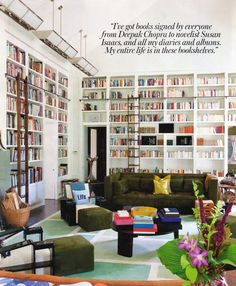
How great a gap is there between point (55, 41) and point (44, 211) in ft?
11.5

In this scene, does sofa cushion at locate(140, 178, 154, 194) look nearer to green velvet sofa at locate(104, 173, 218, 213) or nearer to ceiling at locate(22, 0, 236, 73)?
green velvet sofa at locate(104, 173, 218, 213)

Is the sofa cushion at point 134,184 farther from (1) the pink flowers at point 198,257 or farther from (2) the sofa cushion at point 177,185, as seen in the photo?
(1) the pink flowers at point 198,257

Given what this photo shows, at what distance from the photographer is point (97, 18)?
7.91 metres

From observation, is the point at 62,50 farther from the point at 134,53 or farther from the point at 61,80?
the point at 134,53

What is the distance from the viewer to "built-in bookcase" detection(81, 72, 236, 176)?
8.66m

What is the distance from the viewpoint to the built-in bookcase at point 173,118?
8656mm

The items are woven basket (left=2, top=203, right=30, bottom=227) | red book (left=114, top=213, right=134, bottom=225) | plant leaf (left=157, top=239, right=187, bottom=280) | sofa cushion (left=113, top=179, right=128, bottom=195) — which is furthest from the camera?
sofa cushion (left=113, top=179, right=128, bottom=195)

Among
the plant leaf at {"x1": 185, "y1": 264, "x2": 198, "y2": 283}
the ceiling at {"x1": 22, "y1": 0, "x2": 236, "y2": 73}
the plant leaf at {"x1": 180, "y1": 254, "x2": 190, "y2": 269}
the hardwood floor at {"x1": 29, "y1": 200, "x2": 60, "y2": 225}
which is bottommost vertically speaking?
the hardwood floor at {"x1": 29, "y1": 200, "x2": 60, "y2": 225}

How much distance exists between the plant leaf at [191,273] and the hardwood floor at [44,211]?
16.2 feet

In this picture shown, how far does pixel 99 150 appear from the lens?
33.0ft

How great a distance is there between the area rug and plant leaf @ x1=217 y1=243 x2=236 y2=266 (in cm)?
235

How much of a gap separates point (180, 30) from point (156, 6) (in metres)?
0.99

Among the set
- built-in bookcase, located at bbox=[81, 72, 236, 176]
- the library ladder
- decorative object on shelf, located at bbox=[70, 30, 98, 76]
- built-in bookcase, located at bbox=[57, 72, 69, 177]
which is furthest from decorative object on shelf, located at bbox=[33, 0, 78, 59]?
the library ladder

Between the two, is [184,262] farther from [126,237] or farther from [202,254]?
[126,237]
